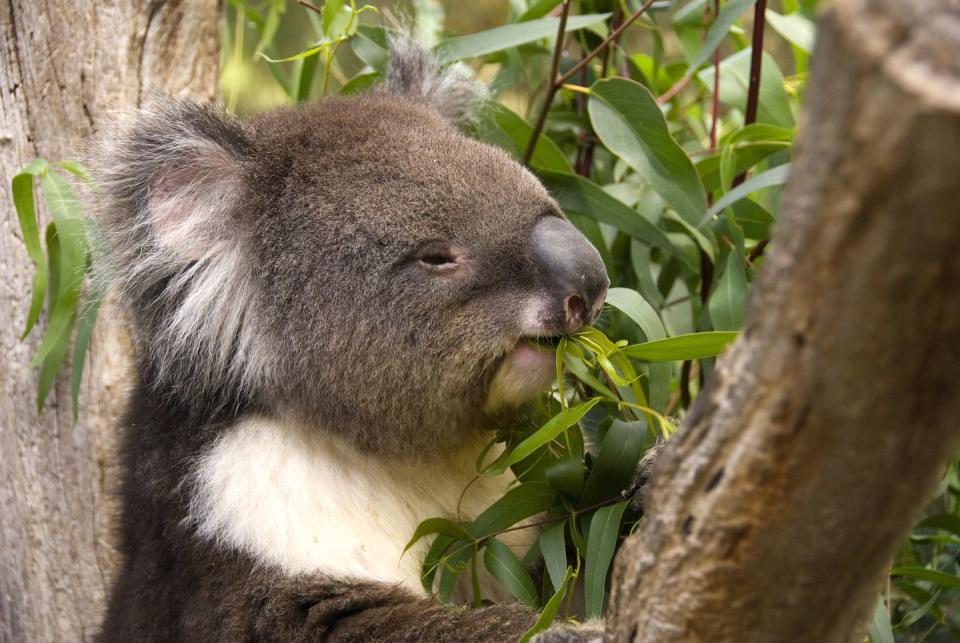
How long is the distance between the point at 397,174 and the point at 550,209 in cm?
35

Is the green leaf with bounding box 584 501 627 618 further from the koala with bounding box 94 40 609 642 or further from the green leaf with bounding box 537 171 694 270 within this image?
the green leaf with bounding box 537 171 694 270

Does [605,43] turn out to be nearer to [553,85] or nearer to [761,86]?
[553,85]

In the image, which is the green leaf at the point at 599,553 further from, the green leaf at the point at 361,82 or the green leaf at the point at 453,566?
the green leaf at the point at 361,82

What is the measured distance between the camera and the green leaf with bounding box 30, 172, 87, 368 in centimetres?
259

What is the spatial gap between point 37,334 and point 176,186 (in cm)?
105

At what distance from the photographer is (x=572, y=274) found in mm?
1989

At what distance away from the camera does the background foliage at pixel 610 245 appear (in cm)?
222

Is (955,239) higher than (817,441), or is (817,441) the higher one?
(955,239)

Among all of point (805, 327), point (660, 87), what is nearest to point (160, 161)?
point (805, 327)

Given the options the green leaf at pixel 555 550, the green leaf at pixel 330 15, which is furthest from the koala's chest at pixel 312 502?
the green leaf at pixel 330 15

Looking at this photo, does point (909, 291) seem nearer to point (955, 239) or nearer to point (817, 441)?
point (955, 239)

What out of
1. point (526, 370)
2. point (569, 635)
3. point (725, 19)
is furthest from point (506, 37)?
point (569, 635)

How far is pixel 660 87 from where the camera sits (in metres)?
3.70

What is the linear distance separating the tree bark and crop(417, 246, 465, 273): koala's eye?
3.09 ft
